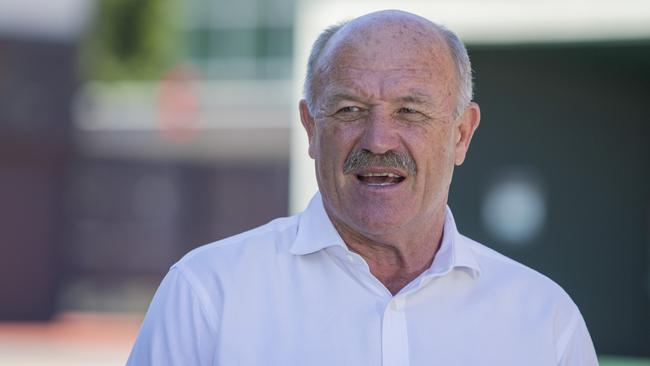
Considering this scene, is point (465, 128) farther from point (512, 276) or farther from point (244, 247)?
point (244, 247)

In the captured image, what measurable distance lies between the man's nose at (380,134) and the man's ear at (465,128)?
275mm

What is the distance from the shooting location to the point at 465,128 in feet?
8.64

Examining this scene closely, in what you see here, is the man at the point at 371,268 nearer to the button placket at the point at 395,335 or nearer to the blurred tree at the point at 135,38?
the button placket at the point at 395,335

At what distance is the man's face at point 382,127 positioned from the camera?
236 cm

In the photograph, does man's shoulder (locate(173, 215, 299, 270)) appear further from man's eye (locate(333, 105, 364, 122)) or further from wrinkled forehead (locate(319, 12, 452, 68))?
wrinkled forehead (locate(319, 12, 452, 68))

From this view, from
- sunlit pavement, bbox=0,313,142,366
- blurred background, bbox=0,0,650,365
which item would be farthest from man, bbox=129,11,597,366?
sunlit pavement, bbox=0,313,142,366

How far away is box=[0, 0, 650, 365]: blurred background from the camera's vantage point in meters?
12.5

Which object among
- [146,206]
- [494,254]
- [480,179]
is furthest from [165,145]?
[494,254]

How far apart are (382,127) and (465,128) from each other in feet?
1.17

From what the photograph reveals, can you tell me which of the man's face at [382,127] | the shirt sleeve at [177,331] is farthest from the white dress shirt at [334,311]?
the man's face at [382,127]

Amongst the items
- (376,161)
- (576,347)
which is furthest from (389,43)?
(576,347)

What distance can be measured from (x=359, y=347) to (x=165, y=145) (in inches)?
975

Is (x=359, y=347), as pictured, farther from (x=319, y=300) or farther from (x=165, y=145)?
(x=165, y=145)

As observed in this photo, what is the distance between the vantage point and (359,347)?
2.35 meters
